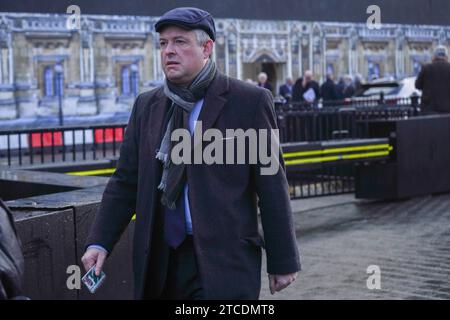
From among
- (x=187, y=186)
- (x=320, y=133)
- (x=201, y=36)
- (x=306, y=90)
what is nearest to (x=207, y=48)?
(x=201, y=36)

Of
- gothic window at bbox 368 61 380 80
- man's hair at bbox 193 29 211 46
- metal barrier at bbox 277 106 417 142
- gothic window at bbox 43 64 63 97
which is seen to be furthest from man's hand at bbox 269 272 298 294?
gothic window at bbox 368 61 380 80

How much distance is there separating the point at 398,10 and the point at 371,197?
5094 millimetres

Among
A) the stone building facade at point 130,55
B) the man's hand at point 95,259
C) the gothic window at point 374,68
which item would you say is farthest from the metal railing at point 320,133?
the gothic window at point 374,68

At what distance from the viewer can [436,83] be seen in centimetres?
1452

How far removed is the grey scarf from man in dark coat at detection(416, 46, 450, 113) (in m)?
11.1

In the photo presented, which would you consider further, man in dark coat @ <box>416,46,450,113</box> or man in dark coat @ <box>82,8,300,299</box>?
man in dark coat @ <box>416,46,450,113</box>

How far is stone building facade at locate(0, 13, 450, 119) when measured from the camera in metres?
29.1

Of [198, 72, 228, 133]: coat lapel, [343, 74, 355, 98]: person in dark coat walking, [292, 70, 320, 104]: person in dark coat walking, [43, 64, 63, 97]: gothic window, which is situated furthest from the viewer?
[43, 64, 63, 97]: gothic window

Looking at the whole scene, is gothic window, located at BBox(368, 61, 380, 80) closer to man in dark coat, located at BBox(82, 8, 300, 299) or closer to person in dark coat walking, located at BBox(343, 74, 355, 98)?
person in dark coat walking, located at BBox(343, 74, 355, 98)

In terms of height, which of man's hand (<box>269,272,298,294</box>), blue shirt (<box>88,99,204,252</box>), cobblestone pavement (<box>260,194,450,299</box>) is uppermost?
blue shirt (<box>88,99,204,252</box>)

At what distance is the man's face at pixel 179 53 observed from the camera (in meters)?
3.84

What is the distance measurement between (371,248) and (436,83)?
5.78 meters
